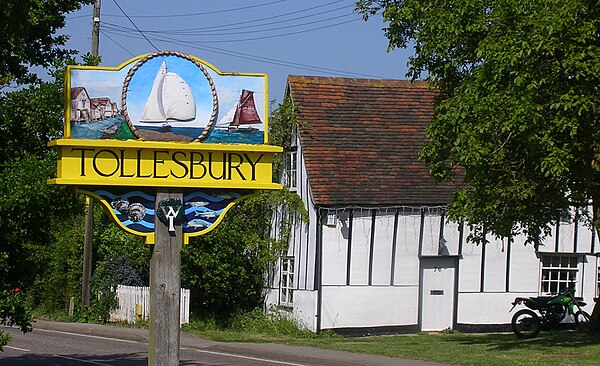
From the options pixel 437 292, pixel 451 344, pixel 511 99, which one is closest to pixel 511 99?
pixel 511 99

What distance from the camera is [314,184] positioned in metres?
26.6

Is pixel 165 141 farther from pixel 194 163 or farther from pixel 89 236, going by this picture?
pixel 89 236

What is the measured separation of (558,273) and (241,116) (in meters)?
22.0

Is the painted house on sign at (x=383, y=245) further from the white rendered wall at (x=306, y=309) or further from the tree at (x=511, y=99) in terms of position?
the tree at (x=511, y=99)

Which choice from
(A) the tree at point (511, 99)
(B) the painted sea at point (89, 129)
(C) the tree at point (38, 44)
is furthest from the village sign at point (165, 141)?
(A) the tree at point (511, 99)

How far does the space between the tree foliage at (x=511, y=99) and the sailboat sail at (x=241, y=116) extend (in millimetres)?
9152

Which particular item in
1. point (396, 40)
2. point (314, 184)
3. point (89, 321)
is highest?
point (396, 40)

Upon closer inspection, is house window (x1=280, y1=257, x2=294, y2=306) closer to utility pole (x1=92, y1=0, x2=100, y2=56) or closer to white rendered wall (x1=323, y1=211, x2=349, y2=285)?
white rendered wall (x1=323, y1=211, x2=349, y2=285)

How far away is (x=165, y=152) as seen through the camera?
27.6ft

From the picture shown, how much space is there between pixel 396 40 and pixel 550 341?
7.57 meters

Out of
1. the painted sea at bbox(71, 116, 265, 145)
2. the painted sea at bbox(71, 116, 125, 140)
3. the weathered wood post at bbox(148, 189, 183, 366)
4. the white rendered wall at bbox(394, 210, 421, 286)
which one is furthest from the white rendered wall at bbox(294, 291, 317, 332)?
the painted sea at bbox(71, 116, 125, 140)

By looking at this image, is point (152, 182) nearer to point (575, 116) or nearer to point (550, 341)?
point (575, 116)

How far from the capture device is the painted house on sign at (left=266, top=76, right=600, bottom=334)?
26.6 metres

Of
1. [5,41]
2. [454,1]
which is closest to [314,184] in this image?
[454,1]
